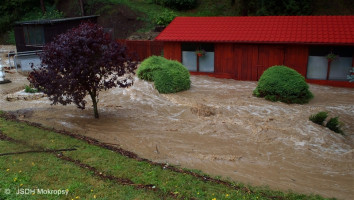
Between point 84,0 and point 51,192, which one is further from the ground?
point 84,0

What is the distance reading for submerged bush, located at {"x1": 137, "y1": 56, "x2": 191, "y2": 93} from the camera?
15.2 meters

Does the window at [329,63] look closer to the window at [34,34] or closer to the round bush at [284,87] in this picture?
the round bush at [284,87]

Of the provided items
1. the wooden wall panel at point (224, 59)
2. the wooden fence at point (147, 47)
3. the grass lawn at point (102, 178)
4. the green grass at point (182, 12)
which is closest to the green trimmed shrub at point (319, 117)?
the grass lawn at point (102, 178)

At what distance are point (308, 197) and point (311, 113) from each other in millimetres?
6957

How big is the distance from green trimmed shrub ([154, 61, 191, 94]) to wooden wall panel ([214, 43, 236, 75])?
4.50 meters

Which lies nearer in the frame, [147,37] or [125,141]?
[125,141]

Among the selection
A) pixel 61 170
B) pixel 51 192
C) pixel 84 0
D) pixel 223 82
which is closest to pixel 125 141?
pixel 61 170

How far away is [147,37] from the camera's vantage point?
2883cm

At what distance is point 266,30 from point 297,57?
2.51 meters

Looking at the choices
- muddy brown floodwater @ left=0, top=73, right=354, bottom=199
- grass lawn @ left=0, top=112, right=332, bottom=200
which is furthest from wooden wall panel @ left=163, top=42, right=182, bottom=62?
grass lawn @ left=0, top=112, right=332, bottom=200

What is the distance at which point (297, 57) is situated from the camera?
701 inches

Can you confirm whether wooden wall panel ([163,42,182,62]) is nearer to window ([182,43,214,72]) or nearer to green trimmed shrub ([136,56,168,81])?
window ([182,43,214,72])

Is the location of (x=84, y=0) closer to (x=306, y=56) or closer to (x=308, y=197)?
(x=306, y=56)

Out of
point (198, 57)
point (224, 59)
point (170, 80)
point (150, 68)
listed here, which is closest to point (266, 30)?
point (224, 59)
